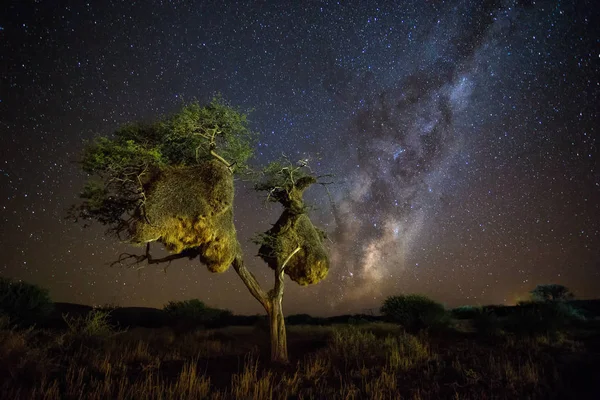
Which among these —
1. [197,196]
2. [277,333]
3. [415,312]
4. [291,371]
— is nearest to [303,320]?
[415,312]

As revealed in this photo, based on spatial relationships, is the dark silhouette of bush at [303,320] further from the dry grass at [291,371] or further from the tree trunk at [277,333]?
the tree trunk at [277,333]

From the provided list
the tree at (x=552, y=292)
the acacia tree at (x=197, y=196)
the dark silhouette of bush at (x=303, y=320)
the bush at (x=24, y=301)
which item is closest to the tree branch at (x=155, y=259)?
the acacia tree at (x=197, y=196)

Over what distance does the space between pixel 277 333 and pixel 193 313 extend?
15.5 metres

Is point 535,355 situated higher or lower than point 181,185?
lower

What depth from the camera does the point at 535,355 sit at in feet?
38.6

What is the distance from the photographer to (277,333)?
11516mm

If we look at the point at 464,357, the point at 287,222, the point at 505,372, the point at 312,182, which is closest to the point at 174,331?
the point at 287,222

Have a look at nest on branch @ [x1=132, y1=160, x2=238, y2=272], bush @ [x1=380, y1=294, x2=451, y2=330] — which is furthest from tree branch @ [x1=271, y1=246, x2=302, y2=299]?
bush @ [x1=380, y1=294, x2=451, y2=330]

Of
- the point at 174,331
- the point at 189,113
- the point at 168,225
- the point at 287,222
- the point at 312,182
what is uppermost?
the point at 189,113

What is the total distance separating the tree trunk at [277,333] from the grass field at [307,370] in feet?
1.70

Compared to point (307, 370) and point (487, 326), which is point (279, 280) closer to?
point (307, 370)

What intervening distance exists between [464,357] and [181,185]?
1120 cm

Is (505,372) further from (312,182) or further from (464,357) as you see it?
(312,182)

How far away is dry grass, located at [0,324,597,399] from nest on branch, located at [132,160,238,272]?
317cm
